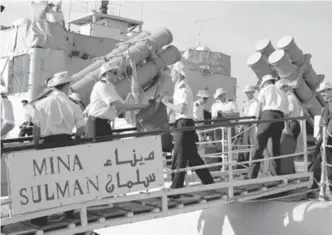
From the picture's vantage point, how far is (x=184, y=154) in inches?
A: 249

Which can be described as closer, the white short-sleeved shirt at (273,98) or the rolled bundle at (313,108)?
the white short-sleeved shirt at (273,98)

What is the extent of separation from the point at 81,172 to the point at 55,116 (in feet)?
2.02

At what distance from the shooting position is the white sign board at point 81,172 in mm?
4676

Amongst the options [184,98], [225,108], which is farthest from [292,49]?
[184,98]

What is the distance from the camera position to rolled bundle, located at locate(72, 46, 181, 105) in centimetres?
1170

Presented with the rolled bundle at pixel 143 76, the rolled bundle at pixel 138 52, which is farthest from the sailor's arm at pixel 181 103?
the rolled bundle at pixel 143 76

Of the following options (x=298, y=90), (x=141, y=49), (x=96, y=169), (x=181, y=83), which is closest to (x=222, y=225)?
(x=181, y=83)

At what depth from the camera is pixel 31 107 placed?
499cm

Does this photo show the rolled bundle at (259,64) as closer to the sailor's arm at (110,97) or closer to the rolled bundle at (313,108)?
the rolled bundle at (313,108)

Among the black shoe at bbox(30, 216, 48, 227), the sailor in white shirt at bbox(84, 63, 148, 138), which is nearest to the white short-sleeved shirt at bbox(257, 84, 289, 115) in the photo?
the sailor in white shirt at bbox(84, 63, 148, 138)

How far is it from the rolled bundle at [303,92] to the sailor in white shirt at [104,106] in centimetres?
552

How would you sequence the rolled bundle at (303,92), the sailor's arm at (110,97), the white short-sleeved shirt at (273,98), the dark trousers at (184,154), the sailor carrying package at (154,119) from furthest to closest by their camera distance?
the rolled bundle at (303,92) → the sailor carrying package at (154,119) → the white short-sleeved shirt at (273,98) → the dark trousers at (184,154) → the sailor's arm at (110,97)

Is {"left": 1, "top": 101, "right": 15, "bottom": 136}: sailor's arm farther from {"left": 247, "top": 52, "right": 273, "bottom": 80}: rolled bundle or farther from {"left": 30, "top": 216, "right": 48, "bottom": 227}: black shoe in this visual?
{"left": 247, "top": 52, "right": 273, "bottom": 80}: rolled bundle

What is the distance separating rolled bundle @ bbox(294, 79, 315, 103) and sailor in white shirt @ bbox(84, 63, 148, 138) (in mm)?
5523
